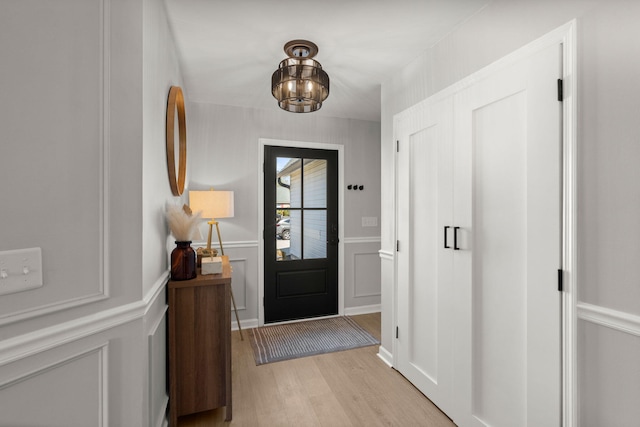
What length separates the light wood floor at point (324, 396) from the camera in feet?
6.31

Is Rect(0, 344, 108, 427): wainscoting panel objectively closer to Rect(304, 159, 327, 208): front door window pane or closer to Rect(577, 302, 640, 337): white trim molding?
Rect(577, 302, 640, 337): white trim molding

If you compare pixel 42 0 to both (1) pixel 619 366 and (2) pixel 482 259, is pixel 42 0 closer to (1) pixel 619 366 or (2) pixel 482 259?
(2) pixel 482 259

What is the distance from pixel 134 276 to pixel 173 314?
0.60 meters

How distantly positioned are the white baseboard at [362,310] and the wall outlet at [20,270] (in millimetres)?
3254

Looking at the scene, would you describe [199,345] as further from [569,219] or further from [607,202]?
[607,202]

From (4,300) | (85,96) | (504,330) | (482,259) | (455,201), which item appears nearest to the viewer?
(4,300)

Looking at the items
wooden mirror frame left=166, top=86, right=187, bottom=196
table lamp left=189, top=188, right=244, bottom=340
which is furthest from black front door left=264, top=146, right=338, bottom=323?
wooden mirror frame left=166, top=86, right=187, bottom=196

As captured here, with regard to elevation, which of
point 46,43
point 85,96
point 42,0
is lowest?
point 85,96

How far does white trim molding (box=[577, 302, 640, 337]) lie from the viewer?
1.09 metres

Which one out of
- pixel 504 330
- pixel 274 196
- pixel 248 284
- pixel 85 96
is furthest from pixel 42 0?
pixel 248 284

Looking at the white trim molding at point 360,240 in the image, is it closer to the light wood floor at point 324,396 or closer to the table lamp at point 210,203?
the light wood floor at point 324,396

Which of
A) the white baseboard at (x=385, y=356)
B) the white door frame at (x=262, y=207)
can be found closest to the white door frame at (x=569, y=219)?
the white baseboard at (x=385, y=356)

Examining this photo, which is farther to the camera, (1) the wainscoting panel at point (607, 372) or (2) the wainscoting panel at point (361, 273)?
(2) the wainscoting panel at point (361, 273)

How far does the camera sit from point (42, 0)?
3.03 ft
